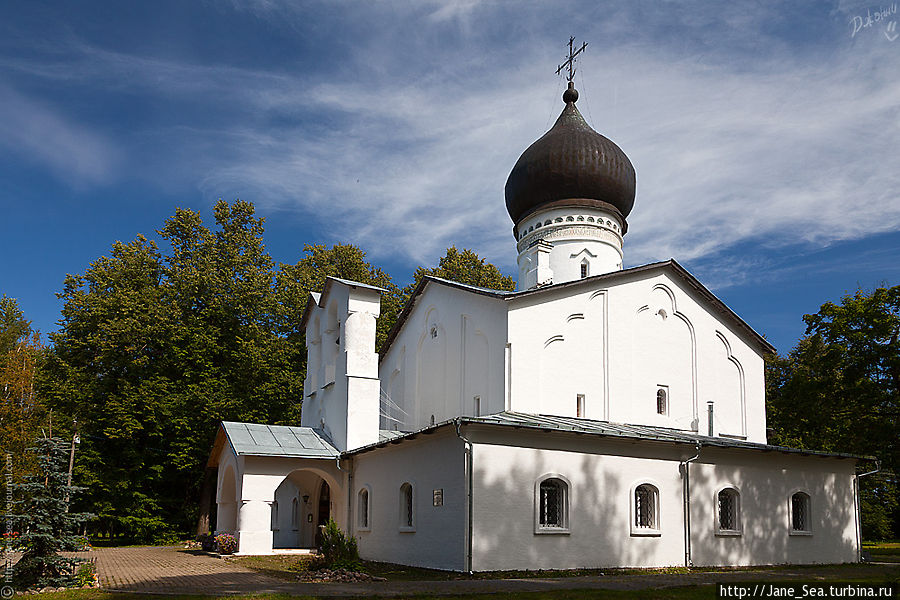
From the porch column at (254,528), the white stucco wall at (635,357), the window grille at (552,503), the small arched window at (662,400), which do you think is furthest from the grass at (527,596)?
the small arched window at (662,400)

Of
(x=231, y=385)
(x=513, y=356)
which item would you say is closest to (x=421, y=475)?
(x=513, y=356)

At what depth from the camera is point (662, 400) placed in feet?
69.0

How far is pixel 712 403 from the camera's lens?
21578 mm

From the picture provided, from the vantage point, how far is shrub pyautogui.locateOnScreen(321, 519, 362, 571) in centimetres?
1452

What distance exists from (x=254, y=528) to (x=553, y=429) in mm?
8850

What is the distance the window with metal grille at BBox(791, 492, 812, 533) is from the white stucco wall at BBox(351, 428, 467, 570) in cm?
952

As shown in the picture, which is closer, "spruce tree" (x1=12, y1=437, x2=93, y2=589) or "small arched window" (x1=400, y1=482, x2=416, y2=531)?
"spruce tree" (x1=12, y1=437, x2=93, y2=589)

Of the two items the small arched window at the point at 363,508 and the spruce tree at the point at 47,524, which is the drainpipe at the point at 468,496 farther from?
the spruce tree at the point at 47,524

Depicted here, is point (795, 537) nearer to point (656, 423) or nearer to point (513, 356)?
point (656, 423)

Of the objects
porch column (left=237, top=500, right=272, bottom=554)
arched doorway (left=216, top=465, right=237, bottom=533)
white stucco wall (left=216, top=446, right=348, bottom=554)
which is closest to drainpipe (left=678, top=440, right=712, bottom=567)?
white stucco wall (left=216, top=446, right=348, bottom=554)

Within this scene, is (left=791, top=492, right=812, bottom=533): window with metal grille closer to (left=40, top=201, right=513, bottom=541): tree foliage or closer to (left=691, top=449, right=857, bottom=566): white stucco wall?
(left=691, top=449, right=857, bottom=566): white stucco wall

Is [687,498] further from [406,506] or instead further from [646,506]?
[406,506]

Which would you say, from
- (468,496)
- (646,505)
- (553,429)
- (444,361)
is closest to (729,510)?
(646,505)

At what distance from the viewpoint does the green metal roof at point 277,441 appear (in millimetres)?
19859
